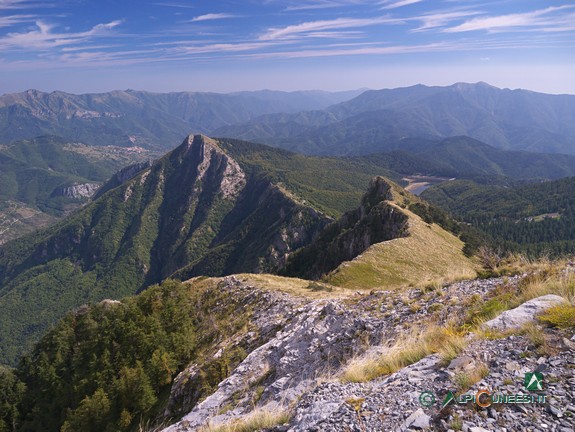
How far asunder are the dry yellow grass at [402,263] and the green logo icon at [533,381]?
2926 centimetres

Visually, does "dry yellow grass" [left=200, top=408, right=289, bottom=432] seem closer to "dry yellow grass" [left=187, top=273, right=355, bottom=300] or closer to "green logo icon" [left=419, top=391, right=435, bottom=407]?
"green logo icon" [left=419, top=391, right=435, bottom=407]

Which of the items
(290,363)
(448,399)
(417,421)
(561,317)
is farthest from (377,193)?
(417,421)

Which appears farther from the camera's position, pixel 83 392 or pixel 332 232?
pixel 332 232

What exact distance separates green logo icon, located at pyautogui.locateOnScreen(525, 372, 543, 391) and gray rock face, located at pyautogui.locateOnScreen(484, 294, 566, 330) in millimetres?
3248

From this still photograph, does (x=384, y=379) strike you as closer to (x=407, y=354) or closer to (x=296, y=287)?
(x=407, y=354)

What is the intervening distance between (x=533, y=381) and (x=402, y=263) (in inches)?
1916

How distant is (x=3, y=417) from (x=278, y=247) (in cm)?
15477

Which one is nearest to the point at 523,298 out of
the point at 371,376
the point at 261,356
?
the point at 371,376

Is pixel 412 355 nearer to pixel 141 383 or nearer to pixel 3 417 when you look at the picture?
pixel 141 383

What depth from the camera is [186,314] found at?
3809 centimetres

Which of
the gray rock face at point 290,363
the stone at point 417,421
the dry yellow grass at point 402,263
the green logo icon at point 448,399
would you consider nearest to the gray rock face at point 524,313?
the green logo icon at point 448,399

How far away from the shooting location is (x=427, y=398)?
27.5 feet

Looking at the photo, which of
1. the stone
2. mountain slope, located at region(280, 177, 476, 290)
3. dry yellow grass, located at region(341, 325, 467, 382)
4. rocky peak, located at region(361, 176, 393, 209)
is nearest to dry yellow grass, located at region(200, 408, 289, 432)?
dry yellow grass, located at region(341, 325, 467, 382)

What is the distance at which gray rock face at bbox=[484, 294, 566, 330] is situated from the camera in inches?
426
